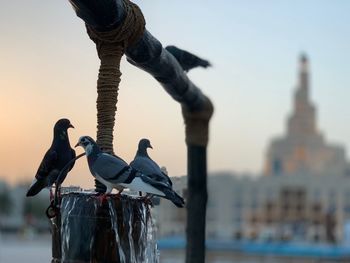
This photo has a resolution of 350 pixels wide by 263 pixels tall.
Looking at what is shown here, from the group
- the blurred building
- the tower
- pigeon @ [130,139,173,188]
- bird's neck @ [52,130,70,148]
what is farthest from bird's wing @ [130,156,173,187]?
the tower

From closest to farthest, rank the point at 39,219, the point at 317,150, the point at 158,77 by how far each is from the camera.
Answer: the point at 158,77, the point at 39,219, the point at 317,150

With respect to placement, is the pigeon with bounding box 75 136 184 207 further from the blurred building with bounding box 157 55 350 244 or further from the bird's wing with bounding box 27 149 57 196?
the blurred building with bounding box 157 55 350 244

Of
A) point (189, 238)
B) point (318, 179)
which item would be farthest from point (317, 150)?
point (189, 238)

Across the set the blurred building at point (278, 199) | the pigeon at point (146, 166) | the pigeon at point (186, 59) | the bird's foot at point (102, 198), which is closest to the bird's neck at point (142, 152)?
the pigeon at point (146, 166)

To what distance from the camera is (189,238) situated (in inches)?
156

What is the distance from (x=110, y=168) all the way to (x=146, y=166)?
170 mm

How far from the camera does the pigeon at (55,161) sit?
234cm

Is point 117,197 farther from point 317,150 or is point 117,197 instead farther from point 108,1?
point 317,150

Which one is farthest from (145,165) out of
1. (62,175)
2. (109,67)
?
(109,67)

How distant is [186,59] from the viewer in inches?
144

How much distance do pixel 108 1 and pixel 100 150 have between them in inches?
17.4

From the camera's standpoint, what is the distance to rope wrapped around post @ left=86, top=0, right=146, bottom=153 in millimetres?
2436

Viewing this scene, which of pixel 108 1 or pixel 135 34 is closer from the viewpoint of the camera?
pixel 108 1

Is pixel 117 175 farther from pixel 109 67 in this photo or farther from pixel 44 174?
pixel 109 67
